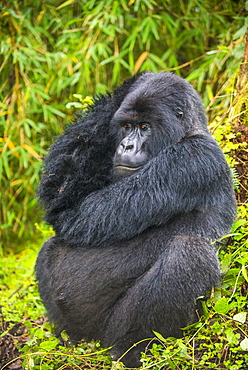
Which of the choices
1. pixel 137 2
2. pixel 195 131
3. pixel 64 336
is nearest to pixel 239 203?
pixel 195 131

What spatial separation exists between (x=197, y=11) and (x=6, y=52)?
2138mm

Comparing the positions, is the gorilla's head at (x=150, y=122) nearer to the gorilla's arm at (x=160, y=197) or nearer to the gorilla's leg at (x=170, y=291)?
the gorilla's arm at (x=160, y=197)

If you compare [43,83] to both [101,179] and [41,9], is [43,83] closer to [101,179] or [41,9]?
[41,9]

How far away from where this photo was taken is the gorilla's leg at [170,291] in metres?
2.63

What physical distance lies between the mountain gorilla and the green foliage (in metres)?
1.81

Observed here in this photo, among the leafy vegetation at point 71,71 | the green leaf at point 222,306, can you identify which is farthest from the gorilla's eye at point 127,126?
the green leaf at point 222,306

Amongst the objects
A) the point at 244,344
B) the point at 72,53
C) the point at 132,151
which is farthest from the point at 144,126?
the point at 72,53

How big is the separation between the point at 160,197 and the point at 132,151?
1.25 feet

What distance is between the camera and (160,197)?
283 centimetres

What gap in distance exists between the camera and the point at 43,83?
5543mm

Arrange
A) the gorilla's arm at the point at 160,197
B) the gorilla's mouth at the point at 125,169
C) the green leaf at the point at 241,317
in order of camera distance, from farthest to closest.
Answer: the gorilla's mouth at the point at 125,169 → the gorilla's arm at the point at 160,197 → the green leaf at the point at 241,317

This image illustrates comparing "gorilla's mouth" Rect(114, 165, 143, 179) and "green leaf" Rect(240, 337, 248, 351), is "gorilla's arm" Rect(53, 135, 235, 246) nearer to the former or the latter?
"gorilla's mouth" Rect(114, 165, 143, 179)

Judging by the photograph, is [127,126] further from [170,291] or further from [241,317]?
[241,317]

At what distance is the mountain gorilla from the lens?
2.69m
